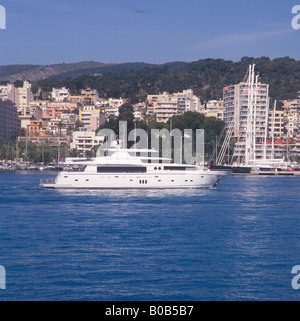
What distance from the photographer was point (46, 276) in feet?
55.2

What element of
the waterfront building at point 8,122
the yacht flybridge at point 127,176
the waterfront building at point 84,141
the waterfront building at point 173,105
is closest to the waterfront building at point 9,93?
the waterfront building at point 8,122

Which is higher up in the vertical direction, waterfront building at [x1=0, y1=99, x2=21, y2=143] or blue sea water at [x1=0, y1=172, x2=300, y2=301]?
waterfront building at [x1=0, y1=99, x2=21, y2=143]

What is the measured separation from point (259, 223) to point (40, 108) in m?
143

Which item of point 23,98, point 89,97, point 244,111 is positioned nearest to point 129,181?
point 244,111

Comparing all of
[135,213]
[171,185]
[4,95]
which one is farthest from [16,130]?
[135,213]

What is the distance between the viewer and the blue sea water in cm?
1570

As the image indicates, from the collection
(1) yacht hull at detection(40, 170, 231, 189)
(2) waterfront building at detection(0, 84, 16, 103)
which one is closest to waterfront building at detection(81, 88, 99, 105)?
(2) waterfront building at detection(0, 84, 16, 103)

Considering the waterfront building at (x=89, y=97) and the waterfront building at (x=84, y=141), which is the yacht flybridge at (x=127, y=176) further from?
the waterfront building at (x=89, y=97)

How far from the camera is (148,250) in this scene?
67.7 ft

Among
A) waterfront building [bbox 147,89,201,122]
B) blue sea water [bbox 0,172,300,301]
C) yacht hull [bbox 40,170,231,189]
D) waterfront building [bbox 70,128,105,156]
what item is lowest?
blue sea water [bbox 0,172,300,301]

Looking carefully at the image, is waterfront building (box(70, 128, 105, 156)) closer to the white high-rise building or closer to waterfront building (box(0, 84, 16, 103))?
the white high-rise building

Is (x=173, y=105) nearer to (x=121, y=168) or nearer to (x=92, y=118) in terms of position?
(x=92, y=118)

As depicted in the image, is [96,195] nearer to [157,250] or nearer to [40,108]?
[157,250]
